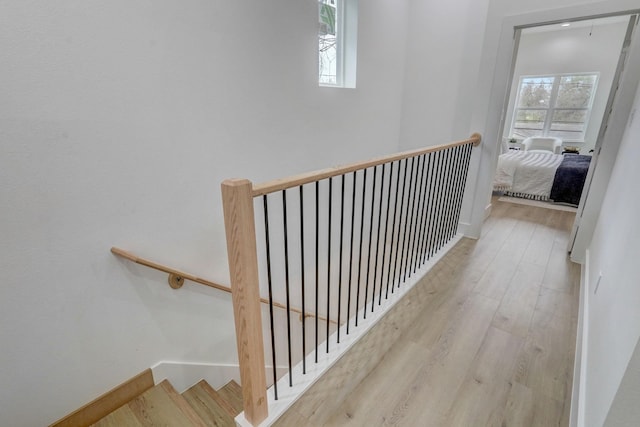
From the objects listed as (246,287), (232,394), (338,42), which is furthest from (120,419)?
(338,42)

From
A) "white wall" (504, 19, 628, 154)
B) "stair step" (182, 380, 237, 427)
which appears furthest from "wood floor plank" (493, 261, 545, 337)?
"white wall" (504, 19, 628, 154)

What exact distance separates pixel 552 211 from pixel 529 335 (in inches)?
121

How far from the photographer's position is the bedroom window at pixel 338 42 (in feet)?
8.87

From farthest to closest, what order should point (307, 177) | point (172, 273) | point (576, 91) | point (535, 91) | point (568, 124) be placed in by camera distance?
point (535, 91), point (568, 124), point (576, 91), point (172, 273), point (307, 177)

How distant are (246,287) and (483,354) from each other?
55.9 inches

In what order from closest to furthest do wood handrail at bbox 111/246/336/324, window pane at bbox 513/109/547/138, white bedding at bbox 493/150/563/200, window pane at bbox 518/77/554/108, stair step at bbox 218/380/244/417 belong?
wood handrail at bbox 111/246/336/324 < stair step at bbox 218/380/244/417 < white bedding at bbox 493/150/563/200 < window pane at bbox 518/77/554/108 < window pane at bbox 513/109/547/138

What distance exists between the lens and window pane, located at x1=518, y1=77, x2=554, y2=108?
22.8 feet

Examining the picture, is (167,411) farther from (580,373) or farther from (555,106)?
(555,106)

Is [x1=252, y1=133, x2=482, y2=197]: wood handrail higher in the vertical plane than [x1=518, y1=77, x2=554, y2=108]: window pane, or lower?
lower

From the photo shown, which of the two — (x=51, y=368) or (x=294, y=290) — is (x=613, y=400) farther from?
(x=294, y=290)

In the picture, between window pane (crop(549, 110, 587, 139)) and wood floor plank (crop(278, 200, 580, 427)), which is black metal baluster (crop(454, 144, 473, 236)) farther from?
window pane (crop(549, 110, 587, 139))

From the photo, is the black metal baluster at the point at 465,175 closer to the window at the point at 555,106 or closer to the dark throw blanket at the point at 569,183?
the dark throw blanket at the point at 569,183

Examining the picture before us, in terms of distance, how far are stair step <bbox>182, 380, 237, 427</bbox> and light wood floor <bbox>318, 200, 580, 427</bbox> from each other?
0.86 metres

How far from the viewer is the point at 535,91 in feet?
23.5
